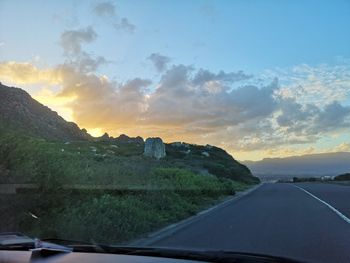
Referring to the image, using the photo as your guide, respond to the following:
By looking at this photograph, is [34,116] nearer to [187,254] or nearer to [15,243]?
[15,243]

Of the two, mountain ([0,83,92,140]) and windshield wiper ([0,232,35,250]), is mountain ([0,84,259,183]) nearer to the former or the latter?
mountain ([0,83,92,140])

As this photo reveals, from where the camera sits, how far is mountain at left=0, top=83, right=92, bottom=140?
79.4m

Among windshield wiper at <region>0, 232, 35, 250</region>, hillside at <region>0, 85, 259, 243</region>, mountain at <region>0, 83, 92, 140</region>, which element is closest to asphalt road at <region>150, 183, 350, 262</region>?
hillside at <region>0, 85, 259, 243</region>

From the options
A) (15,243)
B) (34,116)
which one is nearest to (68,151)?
(15,243)

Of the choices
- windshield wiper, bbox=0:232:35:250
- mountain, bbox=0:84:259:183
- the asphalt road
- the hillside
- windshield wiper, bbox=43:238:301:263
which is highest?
mountain, bbox=0:84:259:183

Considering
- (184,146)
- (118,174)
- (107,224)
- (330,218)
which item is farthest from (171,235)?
(184,146)

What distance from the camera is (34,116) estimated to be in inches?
3743

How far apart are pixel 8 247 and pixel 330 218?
613 inches

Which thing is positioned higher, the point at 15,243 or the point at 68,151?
the point at 68,151

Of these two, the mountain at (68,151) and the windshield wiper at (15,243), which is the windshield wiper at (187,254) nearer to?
the windshield wiper at (15,243)

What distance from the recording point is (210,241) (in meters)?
13.3

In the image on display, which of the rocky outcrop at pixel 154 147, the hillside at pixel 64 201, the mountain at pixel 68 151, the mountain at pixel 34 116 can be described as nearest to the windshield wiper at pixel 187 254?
the hillside at pixel 64 201

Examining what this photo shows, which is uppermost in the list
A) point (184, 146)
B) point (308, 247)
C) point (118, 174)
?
point (184, 146)

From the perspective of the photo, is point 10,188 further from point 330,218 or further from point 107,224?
point 330,218
